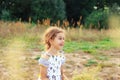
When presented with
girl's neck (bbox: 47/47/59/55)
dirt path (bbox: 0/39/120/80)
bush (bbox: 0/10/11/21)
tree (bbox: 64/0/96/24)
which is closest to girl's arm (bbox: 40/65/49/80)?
girl's neck (bbox: 47/47/59/55)

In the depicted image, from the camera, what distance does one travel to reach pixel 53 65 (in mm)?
4367

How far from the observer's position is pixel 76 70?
25.2 ft

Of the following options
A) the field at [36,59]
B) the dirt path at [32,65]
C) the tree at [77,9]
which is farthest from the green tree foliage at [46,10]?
the dirt path at [32,65]

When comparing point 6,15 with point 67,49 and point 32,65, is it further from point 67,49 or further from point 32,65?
point 32,65

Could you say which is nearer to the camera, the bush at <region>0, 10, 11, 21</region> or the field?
the field

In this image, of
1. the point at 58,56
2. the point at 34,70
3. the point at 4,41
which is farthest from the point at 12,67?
the point at 4,41

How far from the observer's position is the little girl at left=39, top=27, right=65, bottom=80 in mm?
4285

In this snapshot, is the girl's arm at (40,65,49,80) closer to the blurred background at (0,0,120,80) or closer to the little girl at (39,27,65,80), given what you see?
the little girl at (39,27,65,80)

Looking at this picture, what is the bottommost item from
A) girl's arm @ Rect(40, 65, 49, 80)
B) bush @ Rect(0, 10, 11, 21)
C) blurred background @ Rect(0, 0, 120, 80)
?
bush @ Rect(0, 10, 11, 21)

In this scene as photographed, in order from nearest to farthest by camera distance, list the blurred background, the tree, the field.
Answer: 1. the field
2. the blurred background
3. the tree

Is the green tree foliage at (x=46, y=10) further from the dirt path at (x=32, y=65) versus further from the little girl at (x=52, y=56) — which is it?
the little girl at (x=52, y=56)

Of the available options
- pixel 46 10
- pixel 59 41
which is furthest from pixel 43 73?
pixel 46 10

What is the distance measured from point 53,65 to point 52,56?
0.31ft

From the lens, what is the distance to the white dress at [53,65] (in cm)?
430
